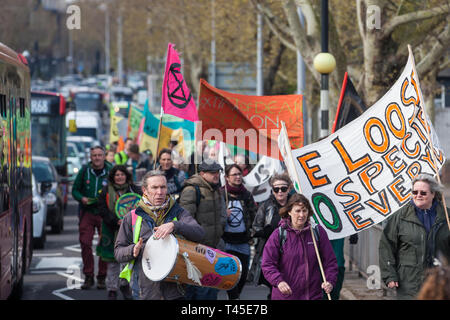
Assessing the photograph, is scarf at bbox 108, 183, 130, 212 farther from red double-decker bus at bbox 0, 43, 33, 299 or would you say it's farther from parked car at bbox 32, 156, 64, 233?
parked car at bbox 32, 156, 64, 233

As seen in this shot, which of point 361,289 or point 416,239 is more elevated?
point 416,239

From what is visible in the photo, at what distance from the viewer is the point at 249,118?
12.6m

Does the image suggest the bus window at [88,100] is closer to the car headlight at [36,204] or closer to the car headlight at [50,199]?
the car headlight at [50,199]

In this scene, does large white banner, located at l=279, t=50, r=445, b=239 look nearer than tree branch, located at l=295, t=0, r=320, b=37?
Yes

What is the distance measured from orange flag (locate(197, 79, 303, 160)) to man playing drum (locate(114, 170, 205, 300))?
420 centimetres

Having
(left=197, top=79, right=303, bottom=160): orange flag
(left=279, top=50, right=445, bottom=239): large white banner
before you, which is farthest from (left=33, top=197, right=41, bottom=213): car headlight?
(left=279, top=50, right=445, bottom=239): large white banner

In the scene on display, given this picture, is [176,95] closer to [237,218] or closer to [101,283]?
[237,218]

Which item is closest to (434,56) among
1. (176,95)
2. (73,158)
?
(176,95)

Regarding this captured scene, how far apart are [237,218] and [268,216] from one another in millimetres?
683

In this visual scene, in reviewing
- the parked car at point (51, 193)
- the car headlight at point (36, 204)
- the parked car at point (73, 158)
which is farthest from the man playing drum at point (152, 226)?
the parked car at point (73, 158)

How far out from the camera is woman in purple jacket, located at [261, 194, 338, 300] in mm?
7527

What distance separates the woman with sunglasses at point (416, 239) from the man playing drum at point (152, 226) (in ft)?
4.89

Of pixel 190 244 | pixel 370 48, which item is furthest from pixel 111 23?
pixel 190 244

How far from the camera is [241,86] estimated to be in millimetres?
36781
